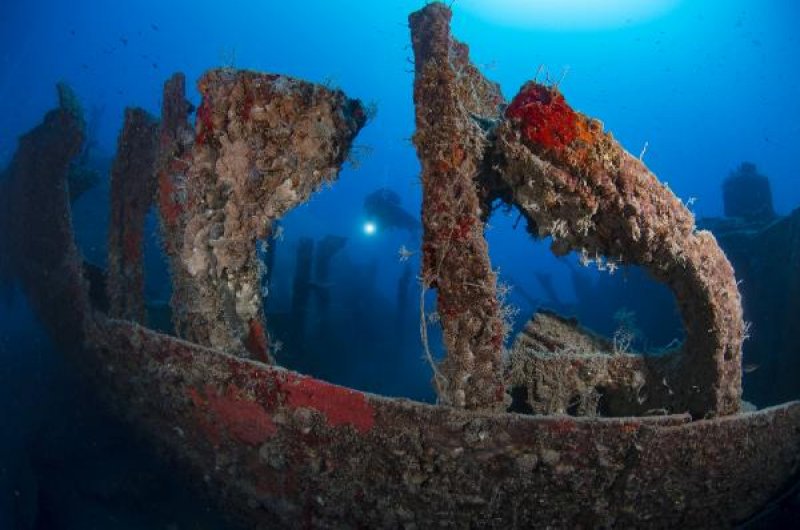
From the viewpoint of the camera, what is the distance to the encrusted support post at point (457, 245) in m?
2.93

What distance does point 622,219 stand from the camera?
2.91 meters

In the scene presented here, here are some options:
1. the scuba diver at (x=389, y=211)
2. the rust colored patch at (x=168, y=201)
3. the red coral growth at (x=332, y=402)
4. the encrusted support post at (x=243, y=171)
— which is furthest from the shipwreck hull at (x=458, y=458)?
the scuba diver at (x=389, y=211)

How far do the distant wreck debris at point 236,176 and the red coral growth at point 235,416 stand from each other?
617 mm

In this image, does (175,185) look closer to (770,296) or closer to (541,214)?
(541,214)

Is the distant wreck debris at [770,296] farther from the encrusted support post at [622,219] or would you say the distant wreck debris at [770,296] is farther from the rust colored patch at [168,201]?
the rust colored patch at [168,201]

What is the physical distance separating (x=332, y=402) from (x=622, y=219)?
7.37ft

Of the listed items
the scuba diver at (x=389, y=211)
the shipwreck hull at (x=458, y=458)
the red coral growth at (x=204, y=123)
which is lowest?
the shipwreck hull at (x=458, y=458)

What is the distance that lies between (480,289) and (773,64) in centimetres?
15392

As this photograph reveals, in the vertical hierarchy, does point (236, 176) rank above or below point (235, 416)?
above

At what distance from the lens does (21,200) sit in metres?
6.89

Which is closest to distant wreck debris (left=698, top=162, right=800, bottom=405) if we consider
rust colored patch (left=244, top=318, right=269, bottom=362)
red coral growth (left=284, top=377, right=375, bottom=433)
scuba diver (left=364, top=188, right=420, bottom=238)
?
red coral growth (left=284, top=377, right=375, bottom=433)

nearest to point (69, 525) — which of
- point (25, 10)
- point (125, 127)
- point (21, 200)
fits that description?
point (21, 200)

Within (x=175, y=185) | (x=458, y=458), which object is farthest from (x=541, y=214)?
(x=175, y=185)

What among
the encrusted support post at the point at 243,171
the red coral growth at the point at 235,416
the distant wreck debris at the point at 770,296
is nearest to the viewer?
the red coral growth at the point at 235,416
